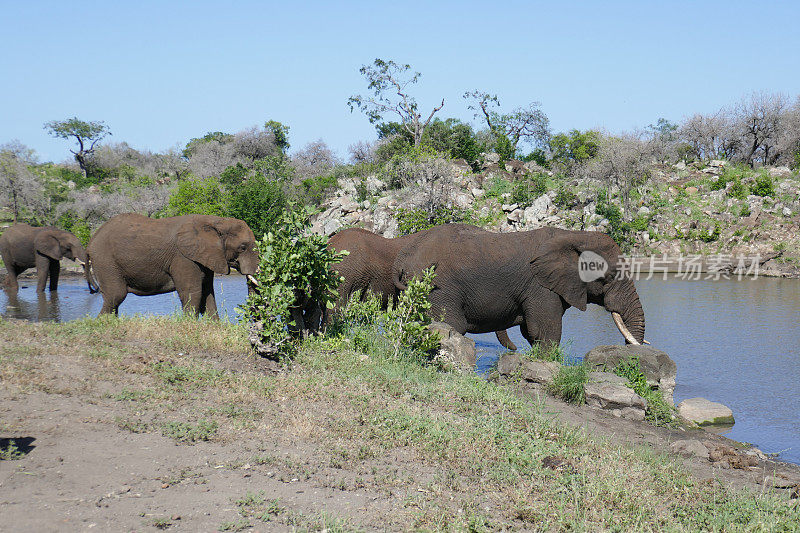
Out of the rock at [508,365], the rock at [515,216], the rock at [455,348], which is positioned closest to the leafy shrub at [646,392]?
the rock at [508,365]

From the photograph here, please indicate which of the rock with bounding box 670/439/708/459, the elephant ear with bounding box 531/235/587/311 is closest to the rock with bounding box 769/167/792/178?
the elephant ear with bounding box 531/235/587/311

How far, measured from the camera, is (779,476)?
22.3 ft

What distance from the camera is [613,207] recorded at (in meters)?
33.5

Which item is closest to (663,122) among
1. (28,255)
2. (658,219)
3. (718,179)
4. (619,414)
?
(718,179)

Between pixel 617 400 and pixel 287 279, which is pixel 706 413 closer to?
pixel 617 400

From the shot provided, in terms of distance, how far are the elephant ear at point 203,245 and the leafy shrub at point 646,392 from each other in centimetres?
684

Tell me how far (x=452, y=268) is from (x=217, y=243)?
14.2 feet

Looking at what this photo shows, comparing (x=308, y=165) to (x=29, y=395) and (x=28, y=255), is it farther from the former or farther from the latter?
(x=29, y=395)

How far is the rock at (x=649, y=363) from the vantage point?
9.97 metres

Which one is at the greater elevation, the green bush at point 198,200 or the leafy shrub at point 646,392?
the green bush at point 198,200

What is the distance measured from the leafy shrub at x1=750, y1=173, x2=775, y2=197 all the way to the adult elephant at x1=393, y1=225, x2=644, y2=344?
2895 centimetres

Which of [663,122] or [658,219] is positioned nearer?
[658,219]

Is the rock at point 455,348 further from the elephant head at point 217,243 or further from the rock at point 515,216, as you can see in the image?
the rock at point 515,216

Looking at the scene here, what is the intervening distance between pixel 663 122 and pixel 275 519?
60.4 metres
